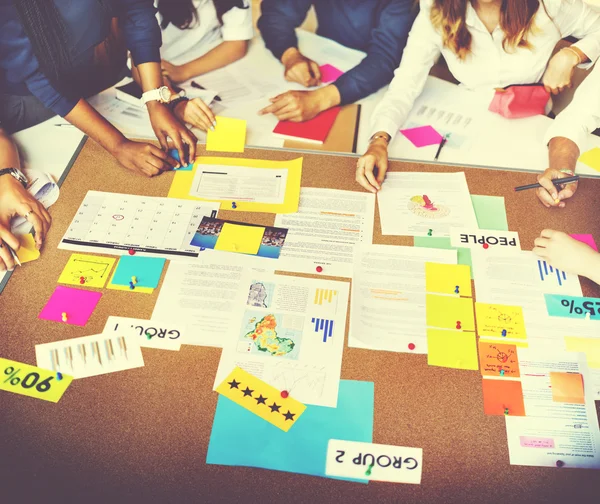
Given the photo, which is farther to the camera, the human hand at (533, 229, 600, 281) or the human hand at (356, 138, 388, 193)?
the human hand at (356, 138, 388, 193)

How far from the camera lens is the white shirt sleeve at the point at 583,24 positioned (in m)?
1.46

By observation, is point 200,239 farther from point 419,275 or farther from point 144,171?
point 419,275

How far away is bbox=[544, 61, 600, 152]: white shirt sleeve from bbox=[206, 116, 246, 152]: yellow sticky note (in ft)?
2.74

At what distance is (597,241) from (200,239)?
91cm

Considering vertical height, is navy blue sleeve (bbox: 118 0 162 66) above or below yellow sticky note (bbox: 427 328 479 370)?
above

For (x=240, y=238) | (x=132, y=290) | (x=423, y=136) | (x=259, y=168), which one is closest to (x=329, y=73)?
(x=423, y=136)

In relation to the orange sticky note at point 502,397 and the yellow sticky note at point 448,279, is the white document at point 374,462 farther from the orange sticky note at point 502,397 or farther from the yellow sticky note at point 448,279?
the yellow sticky note at point 448,279

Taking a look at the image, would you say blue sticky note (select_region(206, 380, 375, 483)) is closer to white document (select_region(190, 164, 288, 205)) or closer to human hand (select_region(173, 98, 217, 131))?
white document (select_region(190, 164, 288, 205))

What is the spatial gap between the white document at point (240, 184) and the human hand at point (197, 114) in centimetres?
15

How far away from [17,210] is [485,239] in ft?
3.58

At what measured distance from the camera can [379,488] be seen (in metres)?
0.83

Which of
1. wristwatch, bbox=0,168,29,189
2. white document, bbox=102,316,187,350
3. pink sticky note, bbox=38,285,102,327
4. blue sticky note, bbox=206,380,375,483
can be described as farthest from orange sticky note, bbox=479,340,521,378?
wristwatch, bbox=0,168,29,189

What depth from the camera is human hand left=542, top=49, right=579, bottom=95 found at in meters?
1.46

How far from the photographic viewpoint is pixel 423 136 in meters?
1.44
